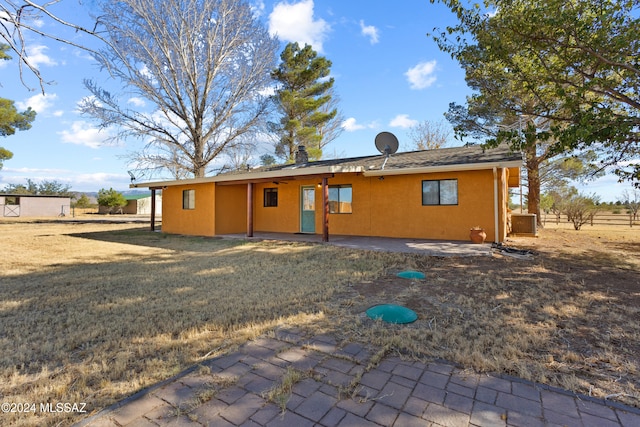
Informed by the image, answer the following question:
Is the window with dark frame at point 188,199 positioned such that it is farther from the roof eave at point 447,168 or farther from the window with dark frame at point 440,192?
the window with dark frame at point 440,192

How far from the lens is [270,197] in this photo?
44.1 ft

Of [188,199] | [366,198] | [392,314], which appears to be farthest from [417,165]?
[188,199]

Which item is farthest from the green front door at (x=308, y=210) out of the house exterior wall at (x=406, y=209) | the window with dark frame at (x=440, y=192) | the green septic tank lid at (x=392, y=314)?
the green septic tank lid at (x=392, y=314)

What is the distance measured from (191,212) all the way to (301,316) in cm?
→ 1126

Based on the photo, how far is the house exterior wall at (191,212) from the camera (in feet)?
41.0

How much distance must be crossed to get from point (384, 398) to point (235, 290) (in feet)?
10.4

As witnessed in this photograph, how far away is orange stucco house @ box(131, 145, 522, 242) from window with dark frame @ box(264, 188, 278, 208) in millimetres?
43

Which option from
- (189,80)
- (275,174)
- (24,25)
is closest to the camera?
(24,25)

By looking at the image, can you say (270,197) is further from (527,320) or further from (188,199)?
(527,320)

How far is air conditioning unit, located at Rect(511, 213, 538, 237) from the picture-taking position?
12.3 metres

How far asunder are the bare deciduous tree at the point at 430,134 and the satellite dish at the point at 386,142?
12.9 m

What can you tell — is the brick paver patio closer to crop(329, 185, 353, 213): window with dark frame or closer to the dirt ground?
the dirt ground

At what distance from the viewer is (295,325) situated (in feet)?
10.8

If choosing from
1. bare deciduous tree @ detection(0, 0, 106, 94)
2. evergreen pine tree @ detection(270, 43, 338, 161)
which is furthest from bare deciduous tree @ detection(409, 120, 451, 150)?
bare deciduous tree @ detection(0, 0, 106, 94)
